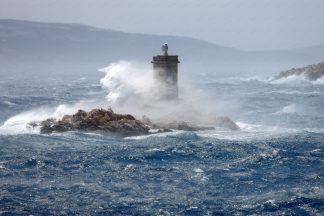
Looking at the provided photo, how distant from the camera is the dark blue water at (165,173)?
50.6 feet

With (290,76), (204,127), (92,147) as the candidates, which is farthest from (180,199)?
(290,76)

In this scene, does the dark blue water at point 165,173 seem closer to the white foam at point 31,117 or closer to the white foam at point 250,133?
the white foam at point 250,133

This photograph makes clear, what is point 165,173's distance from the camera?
19.2 metres

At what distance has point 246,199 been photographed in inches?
634

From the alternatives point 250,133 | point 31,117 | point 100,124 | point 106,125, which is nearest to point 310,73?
point 31,117

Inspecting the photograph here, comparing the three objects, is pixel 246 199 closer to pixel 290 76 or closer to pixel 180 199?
A: pixel 180 199

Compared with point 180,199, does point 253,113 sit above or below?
above

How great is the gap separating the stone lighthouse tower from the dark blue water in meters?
6.24

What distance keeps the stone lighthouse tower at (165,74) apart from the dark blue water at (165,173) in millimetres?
6239

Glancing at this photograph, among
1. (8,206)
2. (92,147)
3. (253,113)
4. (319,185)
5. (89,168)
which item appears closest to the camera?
(8,206)

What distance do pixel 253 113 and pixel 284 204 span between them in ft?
85.8

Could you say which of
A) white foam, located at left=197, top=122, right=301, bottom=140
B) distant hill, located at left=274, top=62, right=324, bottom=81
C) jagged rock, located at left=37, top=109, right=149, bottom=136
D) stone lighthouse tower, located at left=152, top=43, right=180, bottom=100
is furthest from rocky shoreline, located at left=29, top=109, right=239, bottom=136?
distant hill, located at left=274, top=62, right=324, bottom=81

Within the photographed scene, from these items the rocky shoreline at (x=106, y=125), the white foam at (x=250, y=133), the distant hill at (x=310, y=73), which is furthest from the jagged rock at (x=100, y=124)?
the distant hill at (x=310, y=73)

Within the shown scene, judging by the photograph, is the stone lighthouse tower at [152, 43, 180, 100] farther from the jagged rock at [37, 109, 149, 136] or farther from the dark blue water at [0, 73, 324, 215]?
the dark blue water at [0, 73, 324, 215]
